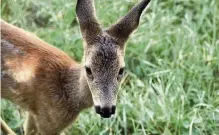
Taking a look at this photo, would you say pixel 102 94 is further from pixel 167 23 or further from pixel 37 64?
pixel 167 23

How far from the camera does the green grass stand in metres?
7.49

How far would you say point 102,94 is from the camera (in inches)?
253

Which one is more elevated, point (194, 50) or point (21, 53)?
point (21, 53)

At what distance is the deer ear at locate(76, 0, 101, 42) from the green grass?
3.27ft

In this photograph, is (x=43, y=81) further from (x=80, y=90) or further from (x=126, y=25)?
(x=126, y=25)

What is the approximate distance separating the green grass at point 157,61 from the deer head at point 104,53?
0.98 meters

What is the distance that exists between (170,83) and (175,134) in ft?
1.94

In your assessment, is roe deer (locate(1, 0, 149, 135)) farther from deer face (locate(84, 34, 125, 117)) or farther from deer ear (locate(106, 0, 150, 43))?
deer face (locate(84, 34, 125, 117))

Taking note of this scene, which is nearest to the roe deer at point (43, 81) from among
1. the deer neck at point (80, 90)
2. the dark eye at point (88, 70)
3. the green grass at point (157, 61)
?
the deer neck at point (80, 90)

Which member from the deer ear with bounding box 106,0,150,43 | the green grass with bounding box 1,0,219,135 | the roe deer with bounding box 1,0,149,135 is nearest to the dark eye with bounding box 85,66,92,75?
the roe deer with bounding box 1,0,149,135

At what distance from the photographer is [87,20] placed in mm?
6711

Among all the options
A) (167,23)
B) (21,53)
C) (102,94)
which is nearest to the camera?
(102,94)

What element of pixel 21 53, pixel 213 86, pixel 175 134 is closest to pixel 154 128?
pixel 175 134

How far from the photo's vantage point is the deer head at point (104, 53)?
643 cm
